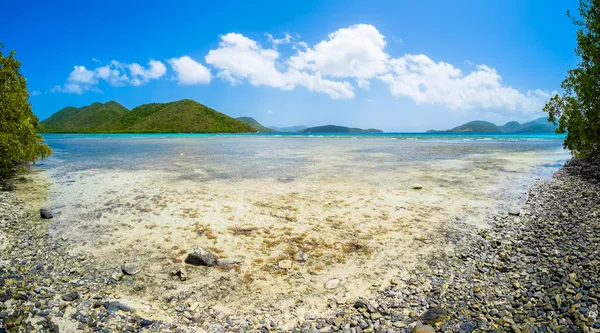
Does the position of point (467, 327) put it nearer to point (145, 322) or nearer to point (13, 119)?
point (145, 322)

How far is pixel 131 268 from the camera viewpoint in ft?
24.1

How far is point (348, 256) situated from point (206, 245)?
14.4 ft

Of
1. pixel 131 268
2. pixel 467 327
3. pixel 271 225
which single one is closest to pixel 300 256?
pixel 271 225

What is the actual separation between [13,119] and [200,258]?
61.2ft

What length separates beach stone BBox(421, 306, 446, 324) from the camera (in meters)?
5.29

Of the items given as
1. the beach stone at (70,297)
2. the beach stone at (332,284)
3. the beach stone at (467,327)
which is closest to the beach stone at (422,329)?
the beach stone at (467,327)

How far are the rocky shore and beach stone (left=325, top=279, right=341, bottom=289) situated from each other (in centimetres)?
52

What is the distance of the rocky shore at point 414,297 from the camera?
17.0ft

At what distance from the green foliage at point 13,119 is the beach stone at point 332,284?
20.1 meters

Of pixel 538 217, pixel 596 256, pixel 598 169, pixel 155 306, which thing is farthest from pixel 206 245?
pixel 598 169

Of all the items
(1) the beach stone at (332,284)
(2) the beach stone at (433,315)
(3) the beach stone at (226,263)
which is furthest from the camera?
(3) the beach stone at (226,263)

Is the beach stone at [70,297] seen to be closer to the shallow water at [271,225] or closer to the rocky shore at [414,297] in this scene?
the rocky shore at [414,297]

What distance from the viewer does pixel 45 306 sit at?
5.57 meters

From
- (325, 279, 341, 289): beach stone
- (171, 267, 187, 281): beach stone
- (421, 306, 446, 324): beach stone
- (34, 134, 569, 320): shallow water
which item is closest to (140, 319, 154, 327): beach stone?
(34, 134, 569, 320): shallow water
